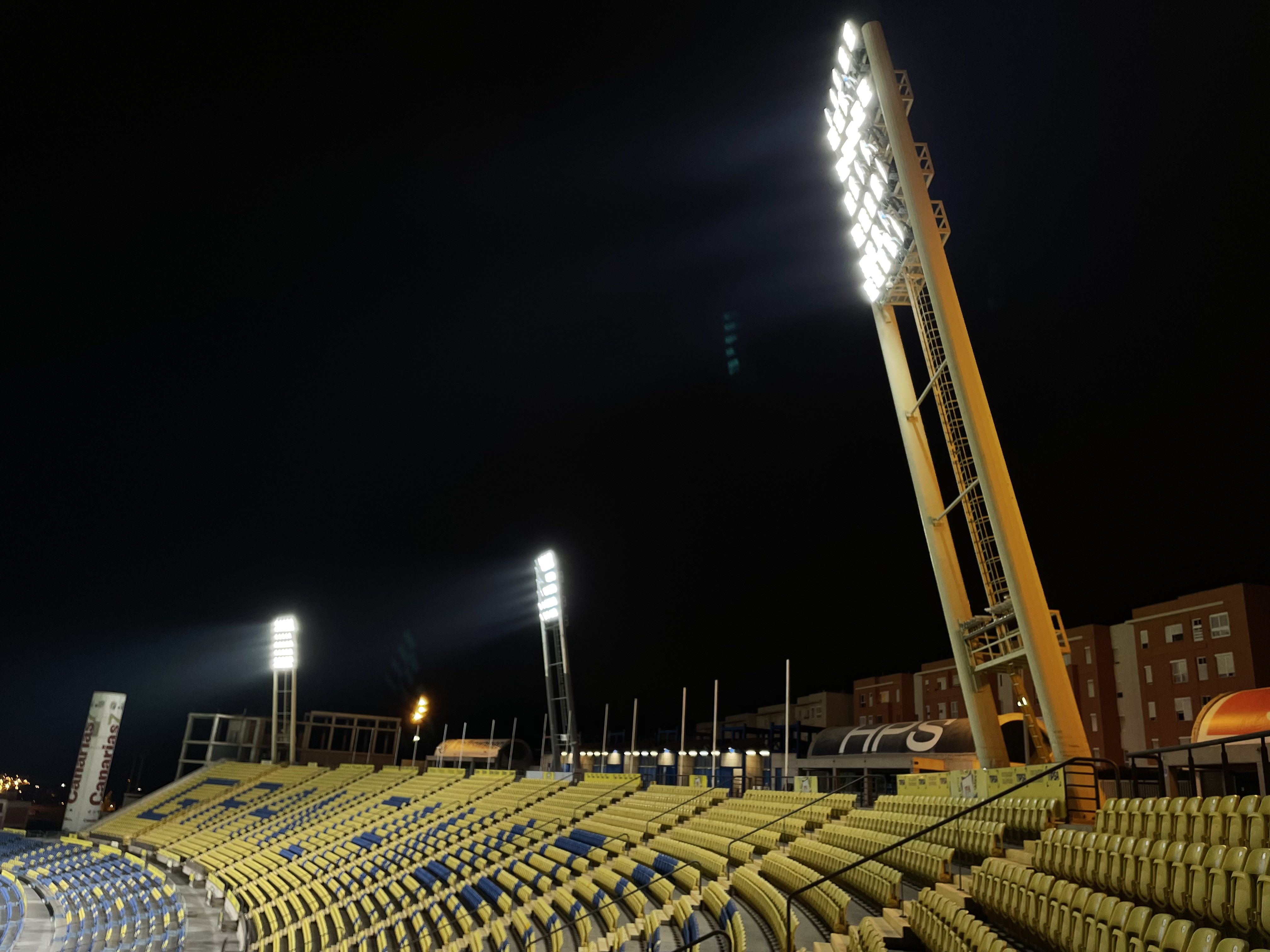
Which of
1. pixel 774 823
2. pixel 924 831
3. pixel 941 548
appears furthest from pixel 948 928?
pixel 941 548

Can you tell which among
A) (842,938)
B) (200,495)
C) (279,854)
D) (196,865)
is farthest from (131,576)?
(842,938)

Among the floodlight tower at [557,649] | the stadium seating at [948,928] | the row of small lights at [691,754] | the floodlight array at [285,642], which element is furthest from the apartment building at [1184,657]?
the floodlight array at [285,642]

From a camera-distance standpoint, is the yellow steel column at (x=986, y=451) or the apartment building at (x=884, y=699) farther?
the apartment building at (x=884, y=699)

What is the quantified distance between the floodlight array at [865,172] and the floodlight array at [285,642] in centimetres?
4258

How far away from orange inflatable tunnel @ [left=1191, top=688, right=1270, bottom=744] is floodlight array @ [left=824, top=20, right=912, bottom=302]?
41.6 ft

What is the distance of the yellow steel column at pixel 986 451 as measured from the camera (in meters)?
14.3

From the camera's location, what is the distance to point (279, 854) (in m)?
29.8

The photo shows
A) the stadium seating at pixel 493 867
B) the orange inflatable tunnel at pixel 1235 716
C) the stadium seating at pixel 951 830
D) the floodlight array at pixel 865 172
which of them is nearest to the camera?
the stadium seating at pixel 951 830

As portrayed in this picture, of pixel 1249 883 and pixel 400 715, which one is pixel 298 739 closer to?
pixel 400 715

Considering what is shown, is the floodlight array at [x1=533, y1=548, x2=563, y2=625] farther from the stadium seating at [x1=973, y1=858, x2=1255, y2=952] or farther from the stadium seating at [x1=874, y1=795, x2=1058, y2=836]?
the stadium seating at [x1=973, y1=858, x2=1255, y2=952]

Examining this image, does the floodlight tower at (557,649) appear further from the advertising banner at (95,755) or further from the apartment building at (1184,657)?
the advertising banner at (95,755)

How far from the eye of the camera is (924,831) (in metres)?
7.55

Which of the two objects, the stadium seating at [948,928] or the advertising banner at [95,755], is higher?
the advertising banner at [95,755]

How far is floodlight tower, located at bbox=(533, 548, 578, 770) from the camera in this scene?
34688 mm
